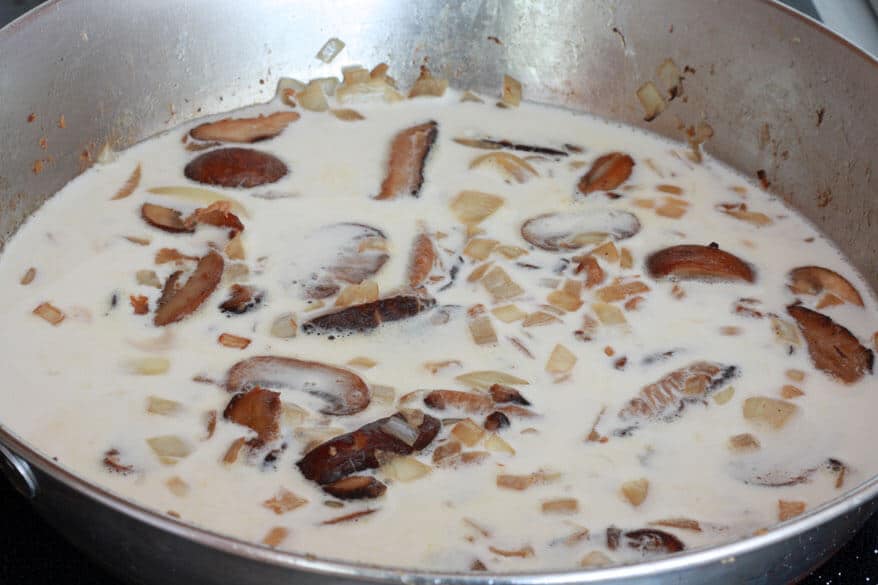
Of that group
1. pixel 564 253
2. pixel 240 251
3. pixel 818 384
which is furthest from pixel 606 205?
pixel 240 251

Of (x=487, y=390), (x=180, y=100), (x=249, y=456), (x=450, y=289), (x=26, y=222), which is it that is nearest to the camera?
(x=249, y=456)

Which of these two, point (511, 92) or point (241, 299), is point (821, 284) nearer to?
point (511, 92)

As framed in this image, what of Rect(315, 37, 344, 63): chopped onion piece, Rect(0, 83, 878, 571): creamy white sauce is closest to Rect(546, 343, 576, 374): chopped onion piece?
Rect(0, 83, 878, 571): creamy white sauce

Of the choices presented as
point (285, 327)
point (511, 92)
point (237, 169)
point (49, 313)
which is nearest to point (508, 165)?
point (511, 92)

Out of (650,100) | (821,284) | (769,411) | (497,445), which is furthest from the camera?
(650,100)

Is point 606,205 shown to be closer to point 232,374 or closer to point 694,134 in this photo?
point 694,134

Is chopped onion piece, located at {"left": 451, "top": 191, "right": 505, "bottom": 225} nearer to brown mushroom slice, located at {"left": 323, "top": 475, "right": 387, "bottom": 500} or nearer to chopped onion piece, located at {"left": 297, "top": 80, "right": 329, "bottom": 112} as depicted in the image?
chopped onion piece, located at {"left": 297, "top": 80, "right": 329, "bottom": 112}
